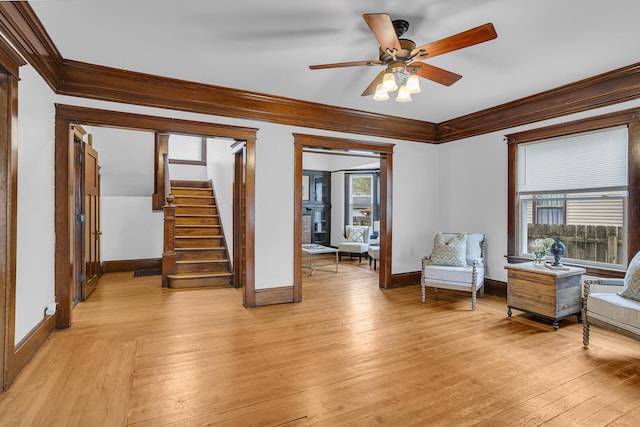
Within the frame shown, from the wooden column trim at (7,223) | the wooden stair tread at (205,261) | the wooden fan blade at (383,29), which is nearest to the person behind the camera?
the wooden fan blade at (383,29)

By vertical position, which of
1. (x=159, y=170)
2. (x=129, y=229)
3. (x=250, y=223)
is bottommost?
(x=129, y=229)

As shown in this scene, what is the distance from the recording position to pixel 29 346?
266 centimetres

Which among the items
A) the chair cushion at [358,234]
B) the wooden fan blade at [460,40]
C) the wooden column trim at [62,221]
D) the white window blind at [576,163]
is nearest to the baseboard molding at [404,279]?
the white window blind at [576,163]

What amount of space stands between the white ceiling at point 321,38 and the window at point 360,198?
483cm

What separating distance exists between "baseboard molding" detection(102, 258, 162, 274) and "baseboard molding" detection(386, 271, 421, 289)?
4.59 metres

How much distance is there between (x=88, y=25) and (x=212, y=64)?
1030 millimetres

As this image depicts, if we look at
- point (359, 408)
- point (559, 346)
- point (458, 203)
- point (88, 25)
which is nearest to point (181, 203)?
point (88, 25)

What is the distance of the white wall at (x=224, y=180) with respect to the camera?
5750 mm

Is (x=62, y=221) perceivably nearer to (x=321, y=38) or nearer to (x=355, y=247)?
(x=321, y=38)

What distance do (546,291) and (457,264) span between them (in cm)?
115

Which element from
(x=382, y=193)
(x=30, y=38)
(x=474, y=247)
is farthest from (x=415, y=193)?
(x=30, y=38)

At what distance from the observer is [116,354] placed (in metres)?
2.84

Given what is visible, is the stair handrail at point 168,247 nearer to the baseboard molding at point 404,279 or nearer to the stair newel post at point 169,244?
the stair newel post at point 169,244

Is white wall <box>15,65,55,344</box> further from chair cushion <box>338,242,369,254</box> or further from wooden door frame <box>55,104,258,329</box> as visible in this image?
chair cushion <box>338,242,369,254</box>
